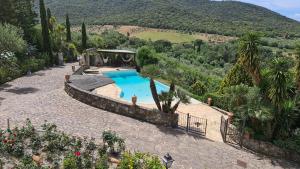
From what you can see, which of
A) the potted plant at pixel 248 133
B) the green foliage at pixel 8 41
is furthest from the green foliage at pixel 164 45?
the potted plant at pixel 248 133

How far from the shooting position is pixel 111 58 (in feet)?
120

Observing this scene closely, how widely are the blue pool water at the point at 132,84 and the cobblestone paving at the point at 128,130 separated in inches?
305

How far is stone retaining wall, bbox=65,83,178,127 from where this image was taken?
16.4 m

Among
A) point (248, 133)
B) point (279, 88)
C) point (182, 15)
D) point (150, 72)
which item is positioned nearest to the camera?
point (279, 88)

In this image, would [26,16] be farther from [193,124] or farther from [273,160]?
[273,160]

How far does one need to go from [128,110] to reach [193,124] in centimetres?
430

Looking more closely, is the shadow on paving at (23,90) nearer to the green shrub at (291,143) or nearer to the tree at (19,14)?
the tree at (19,14)

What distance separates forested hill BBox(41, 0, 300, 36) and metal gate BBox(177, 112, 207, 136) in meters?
66.5

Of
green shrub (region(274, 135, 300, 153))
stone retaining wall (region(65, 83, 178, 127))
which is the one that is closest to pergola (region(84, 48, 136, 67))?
stone retaining wall (region(65, 83, 178, 127))

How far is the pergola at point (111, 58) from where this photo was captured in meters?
35.8

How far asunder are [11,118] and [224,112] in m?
14.3

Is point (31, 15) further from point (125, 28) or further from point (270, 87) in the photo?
point (125, 28)

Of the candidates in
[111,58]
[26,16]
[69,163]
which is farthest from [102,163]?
[26,16]

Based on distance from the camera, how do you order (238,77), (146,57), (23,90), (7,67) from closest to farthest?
(238,77) < (23,90) < (7,67) < (146,57)
